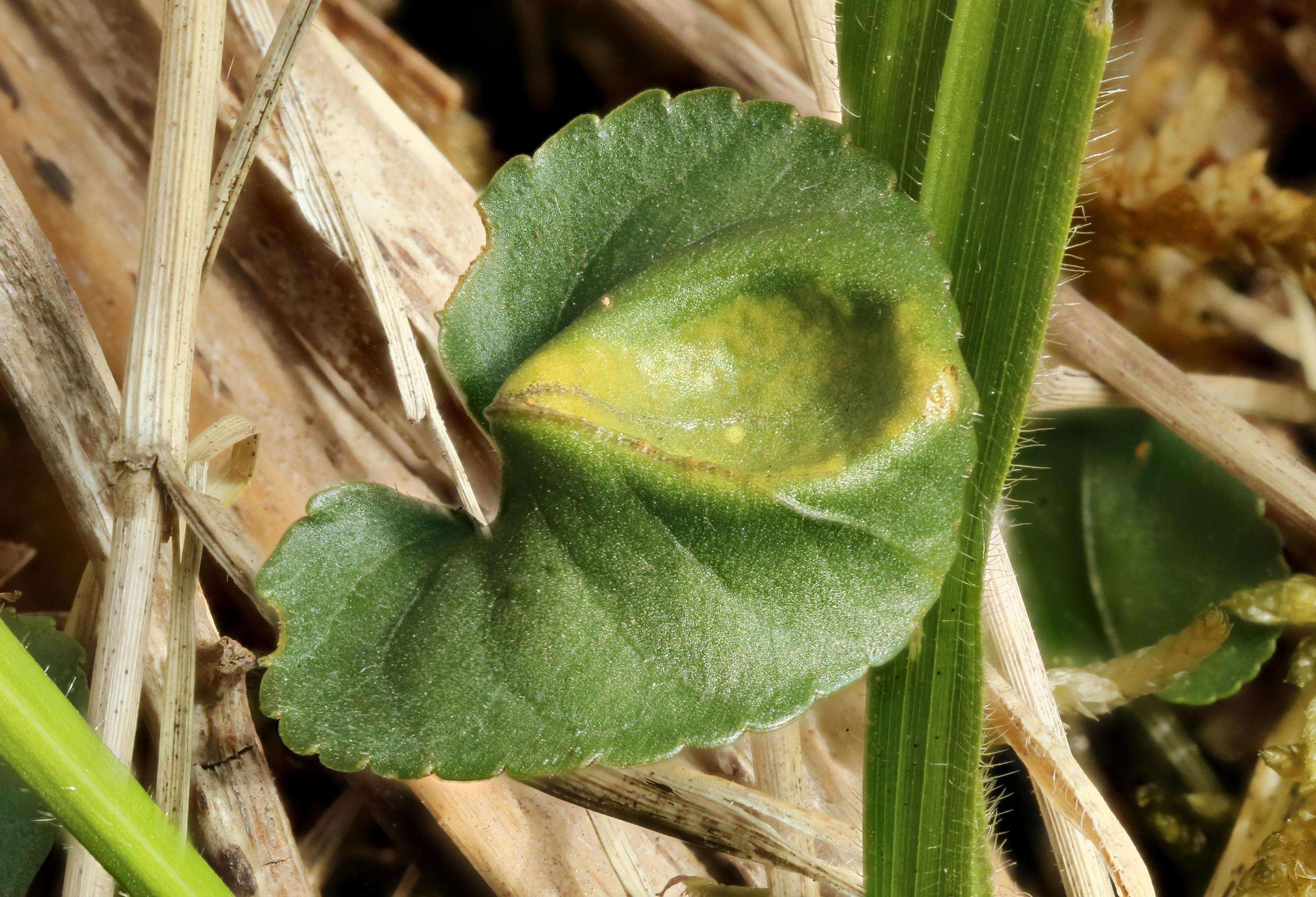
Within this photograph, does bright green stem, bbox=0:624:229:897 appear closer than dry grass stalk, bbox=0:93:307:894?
Yes

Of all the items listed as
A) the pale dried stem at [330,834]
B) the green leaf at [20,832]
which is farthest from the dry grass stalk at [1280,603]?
the green leaf at [20,832]

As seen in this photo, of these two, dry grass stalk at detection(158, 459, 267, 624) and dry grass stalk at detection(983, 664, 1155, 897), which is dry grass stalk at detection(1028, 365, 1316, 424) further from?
dry grass stalk at detection(158, 459, 267, 624)

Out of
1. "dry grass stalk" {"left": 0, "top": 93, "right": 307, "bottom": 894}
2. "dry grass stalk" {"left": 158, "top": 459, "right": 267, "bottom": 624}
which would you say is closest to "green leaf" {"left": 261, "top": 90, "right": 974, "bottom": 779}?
"dry grass stalk" {"left": 158, "top": 459, "right": 267, "bottom": 624}

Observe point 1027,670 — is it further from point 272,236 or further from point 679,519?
point 272,236

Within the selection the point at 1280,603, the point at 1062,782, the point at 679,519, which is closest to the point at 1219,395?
the point at 1280,603

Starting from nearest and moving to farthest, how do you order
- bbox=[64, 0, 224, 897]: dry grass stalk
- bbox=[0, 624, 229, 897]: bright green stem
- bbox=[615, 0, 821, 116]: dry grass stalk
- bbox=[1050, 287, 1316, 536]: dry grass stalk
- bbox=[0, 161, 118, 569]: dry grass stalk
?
bbox=[0, 624, 229, 897]: bright green stem → bbox=[64, 0, 224, 897]: dry grass stalk → bbox=[0, 161, 118, 569]: dry grass stalk → bbox=[1050, 287, 1316, 536]: dry grass stalk → bbox=[615, 0, 821, 116]: dry grass stalk

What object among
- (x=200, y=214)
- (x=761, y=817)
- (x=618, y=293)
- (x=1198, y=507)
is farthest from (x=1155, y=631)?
(x=200, y=214)

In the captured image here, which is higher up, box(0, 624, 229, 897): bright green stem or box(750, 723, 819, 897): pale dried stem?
box(0, 624, 229, 897): bright green stem

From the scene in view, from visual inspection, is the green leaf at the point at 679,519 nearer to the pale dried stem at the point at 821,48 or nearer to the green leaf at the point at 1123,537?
the pale dried stem at the point at 821,48
